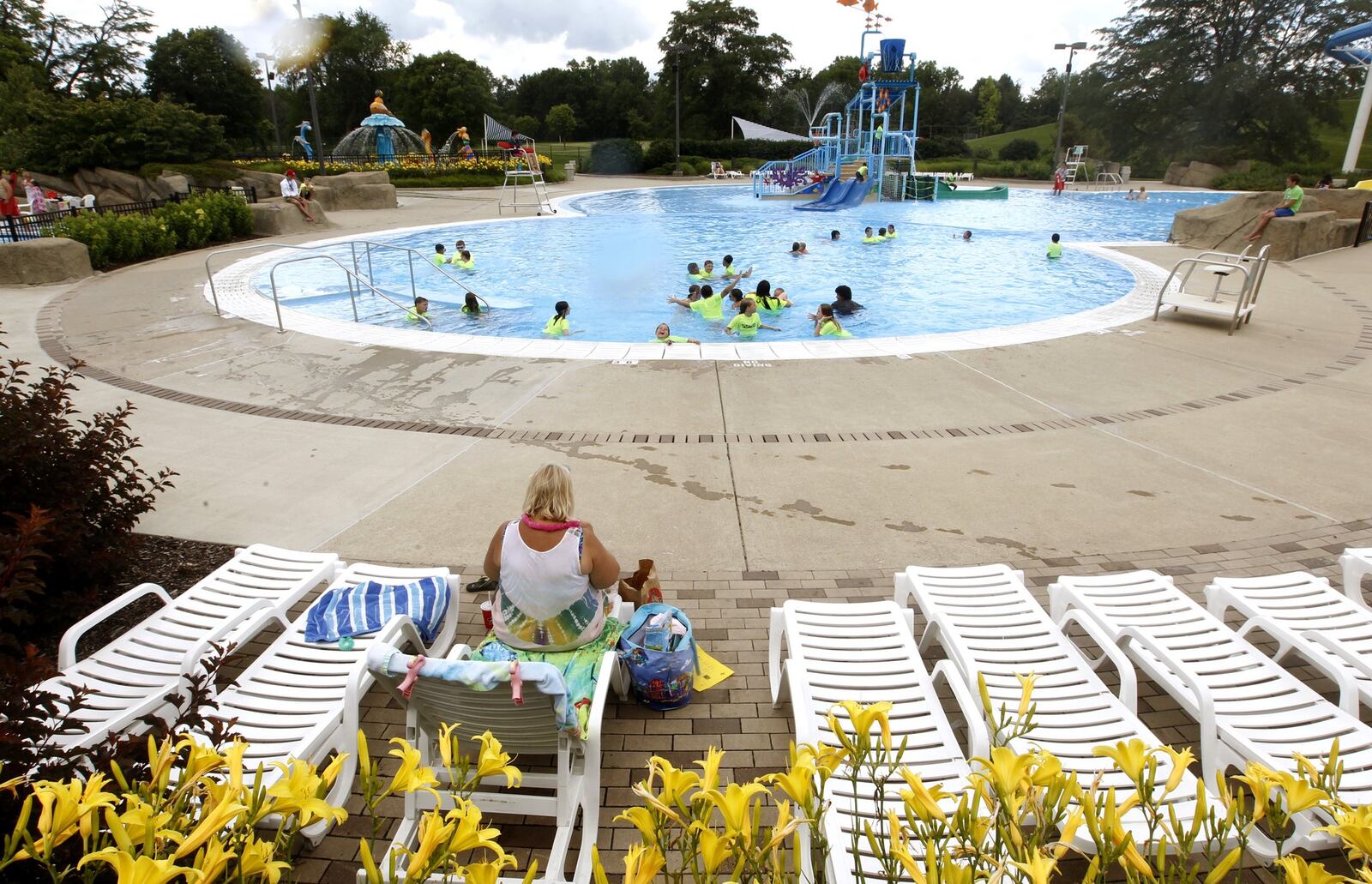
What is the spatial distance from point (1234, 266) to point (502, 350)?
10.3 meters

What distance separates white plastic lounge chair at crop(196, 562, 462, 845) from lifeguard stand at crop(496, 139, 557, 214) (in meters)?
26.8

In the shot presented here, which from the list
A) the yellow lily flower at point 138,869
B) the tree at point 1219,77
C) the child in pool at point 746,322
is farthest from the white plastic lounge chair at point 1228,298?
the tree at point 1219,77

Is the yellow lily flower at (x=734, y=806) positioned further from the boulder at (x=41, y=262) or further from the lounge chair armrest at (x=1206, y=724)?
the boulder at (x=41, y=262)

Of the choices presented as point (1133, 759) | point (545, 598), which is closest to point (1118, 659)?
point (1133, 759)

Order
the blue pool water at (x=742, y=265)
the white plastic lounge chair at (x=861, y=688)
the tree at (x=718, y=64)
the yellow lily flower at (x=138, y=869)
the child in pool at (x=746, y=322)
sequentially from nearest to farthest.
Result: the yellow lily flower at (x=138, y=869) < the white plastic lounge chair at (x=861, y=688) < the child in pool at (x=746, y=322) < the blue pool water at (x=742, y=265) < the tree at (x=718, y=64)

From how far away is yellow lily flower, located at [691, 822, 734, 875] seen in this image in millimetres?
1432

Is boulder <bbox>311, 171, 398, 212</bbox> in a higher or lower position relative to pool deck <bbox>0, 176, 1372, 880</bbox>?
higher

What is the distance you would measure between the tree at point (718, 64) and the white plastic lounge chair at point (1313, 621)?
239 ft

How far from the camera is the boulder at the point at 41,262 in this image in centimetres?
1491

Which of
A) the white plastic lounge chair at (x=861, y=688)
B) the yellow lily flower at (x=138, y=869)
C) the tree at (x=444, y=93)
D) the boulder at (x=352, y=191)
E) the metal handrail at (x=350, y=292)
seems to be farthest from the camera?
the tree at (x=444, y=93)

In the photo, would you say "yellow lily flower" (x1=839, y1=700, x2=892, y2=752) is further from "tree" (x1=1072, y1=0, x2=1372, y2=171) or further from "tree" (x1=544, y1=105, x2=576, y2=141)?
"tree" (x1=544, y1=105, x2=576, y2=141)

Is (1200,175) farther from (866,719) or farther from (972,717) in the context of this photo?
(866,719)

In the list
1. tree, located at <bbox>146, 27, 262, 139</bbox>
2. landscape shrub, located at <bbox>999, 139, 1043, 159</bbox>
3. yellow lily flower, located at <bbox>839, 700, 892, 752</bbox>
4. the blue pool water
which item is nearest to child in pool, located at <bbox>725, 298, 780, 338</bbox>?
the blue pool water

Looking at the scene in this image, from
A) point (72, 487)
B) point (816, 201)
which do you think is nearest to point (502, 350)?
point (72, 487)
